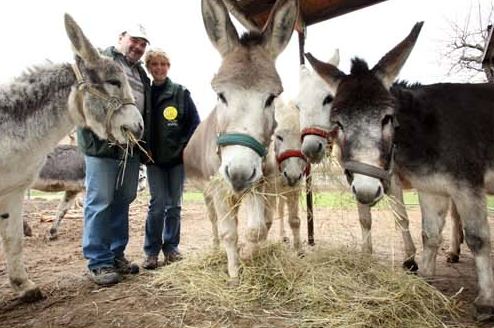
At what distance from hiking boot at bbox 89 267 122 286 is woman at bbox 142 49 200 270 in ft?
2.21

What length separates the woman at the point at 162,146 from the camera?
15.9 feet

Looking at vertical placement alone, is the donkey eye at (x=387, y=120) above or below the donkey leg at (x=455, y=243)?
above

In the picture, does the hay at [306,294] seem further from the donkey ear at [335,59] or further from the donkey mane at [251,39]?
the donkey ear at [335,59]

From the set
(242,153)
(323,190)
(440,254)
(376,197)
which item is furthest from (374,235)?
(242,153)

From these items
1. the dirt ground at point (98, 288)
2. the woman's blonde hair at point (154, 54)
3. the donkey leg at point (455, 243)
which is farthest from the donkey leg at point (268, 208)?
the donkey leg at point (455, 243)

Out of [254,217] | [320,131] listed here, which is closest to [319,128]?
[320,131]

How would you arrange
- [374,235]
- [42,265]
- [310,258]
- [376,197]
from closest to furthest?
[376,197], [310,258], [42,265], [374,235]

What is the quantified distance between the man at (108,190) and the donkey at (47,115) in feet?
1.54

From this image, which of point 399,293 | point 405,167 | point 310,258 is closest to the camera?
point 399,293

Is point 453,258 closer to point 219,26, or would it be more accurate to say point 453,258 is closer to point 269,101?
point 269,101

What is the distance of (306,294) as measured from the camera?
3.23 metres

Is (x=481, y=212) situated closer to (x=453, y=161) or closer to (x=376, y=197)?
(x=453, y=161)

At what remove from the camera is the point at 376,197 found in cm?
271

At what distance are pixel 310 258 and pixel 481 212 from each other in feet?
5.38
